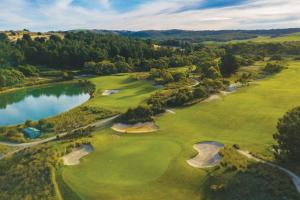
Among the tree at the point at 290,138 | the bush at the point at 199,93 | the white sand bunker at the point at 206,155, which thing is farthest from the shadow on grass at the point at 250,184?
the bush at the point at 199,93

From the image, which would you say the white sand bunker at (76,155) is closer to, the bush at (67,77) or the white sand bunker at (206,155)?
the white sand bunker at (206,155)

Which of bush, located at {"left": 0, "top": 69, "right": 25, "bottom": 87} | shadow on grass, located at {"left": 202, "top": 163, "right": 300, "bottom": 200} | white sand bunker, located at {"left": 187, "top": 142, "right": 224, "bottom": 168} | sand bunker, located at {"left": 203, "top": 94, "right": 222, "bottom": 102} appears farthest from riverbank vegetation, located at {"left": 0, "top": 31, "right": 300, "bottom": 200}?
bush, located at {"left": 0, "top": 69, "right": 25, "bottom": 87}

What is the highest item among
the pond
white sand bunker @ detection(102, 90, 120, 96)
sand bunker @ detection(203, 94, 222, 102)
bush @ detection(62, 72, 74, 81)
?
bush @ detection(62, 72, 74, 81)

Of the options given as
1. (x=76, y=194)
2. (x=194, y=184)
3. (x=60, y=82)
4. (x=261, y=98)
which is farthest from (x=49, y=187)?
(x=60, y=82)

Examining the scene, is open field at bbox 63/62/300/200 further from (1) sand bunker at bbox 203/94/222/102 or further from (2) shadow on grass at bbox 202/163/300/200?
(1) sand bunker at bbox 203/94/222/102

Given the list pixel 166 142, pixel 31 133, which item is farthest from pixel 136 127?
pixel 31 133

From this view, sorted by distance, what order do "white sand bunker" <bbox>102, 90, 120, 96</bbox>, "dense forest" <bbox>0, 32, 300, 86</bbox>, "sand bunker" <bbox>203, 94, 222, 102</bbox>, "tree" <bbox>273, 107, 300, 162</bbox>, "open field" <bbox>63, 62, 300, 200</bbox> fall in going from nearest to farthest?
"open field" <bbox>63, 62, 300, 200</bbox> < "tree" <bbox>273, 107, 300, 162</bbox> < "sand bunker" <bbox>203, 94, 222, 102</bbox> < "white sand bunker" <bbox>102, 90, 120, 96</bbox> < "dense forest" <bbox>0, 32, 300, 86</bbox>
